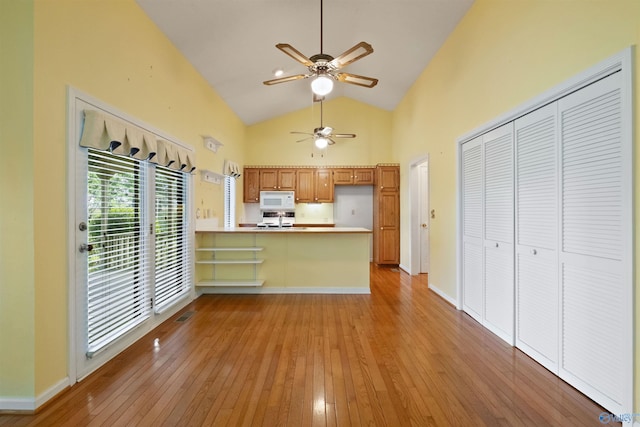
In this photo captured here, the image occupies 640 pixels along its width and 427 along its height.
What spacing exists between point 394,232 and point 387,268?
79 cm

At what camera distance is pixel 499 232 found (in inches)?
115

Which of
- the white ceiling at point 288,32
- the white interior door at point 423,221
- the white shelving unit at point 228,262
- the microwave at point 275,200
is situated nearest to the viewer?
the white ceiling at point 288,32

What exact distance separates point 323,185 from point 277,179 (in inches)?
42.7

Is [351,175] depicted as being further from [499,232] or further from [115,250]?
[115,250]

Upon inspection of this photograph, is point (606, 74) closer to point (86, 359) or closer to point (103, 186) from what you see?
point (103, 186)

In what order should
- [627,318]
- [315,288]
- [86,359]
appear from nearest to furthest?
[627,318], [86,359], [315,288]

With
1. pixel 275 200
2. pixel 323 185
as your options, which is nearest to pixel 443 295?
pixel 323 185

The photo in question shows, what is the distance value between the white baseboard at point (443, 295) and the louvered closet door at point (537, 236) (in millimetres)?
1185

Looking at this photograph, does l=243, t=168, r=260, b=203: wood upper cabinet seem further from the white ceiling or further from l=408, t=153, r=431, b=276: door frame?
l=408, t=153, r=431, b=276: door frame

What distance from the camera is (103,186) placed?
243 cm

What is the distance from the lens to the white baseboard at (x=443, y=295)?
3.85 m

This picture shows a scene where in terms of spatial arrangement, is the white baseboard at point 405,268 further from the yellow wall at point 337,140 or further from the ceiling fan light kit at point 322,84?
the ceiling fan light kit at point 322,84

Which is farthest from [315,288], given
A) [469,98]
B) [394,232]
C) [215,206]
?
[469,98]

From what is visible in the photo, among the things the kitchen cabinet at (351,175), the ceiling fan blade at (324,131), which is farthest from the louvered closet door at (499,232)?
the kitchen cabinet at (351,175)
